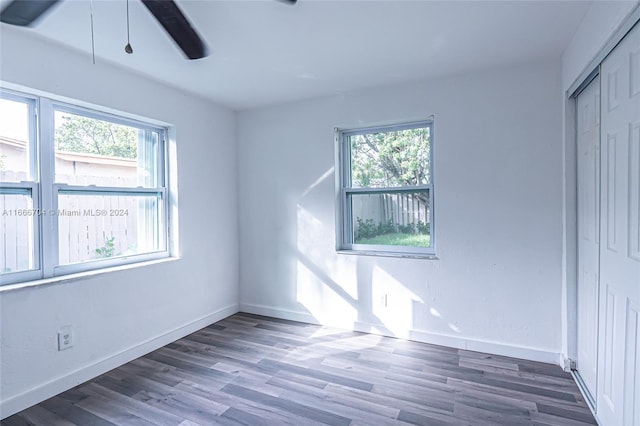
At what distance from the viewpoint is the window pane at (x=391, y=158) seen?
317cm

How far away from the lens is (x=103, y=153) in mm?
2744

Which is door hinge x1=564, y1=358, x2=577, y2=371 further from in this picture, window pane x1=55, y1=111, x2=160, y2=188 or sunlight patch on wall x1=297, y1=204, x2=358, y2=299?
window pane x1=55, y1=111, x2=160, y2=188

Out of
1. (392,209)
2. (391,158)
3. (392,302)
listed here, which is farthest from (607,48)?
(392,302)

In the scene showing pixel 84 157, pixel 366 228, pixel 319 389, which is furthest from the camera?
pixel 366 228

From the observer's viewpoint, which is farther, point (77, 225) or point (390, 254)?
point (390, 254)

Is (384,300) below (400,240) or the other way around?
below

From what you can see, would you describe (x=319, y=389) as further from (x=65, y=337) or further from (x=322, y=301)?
(x=65, y=337)

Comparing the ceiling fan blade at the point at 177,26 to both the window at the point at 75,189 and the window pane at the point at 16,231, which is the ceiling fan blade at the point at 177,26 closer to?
the window at the point at 75,189

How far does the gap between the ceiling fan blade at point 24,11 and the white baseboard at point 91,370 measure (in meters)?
2.22

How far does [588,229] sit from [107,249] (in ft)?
12.0

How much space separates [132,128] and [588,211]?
12.1 feet

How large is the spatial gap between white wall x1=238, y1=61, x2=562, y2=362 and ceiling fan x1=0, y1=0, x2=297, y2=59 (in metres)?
1.78

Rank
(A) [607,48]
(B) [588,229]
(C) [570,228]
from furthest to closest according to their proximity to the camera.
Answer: (C) [570,228] < (B) [588,229] < (A) [607,48]

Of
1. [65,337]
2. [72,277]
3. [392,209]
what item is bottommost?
[65,337]
